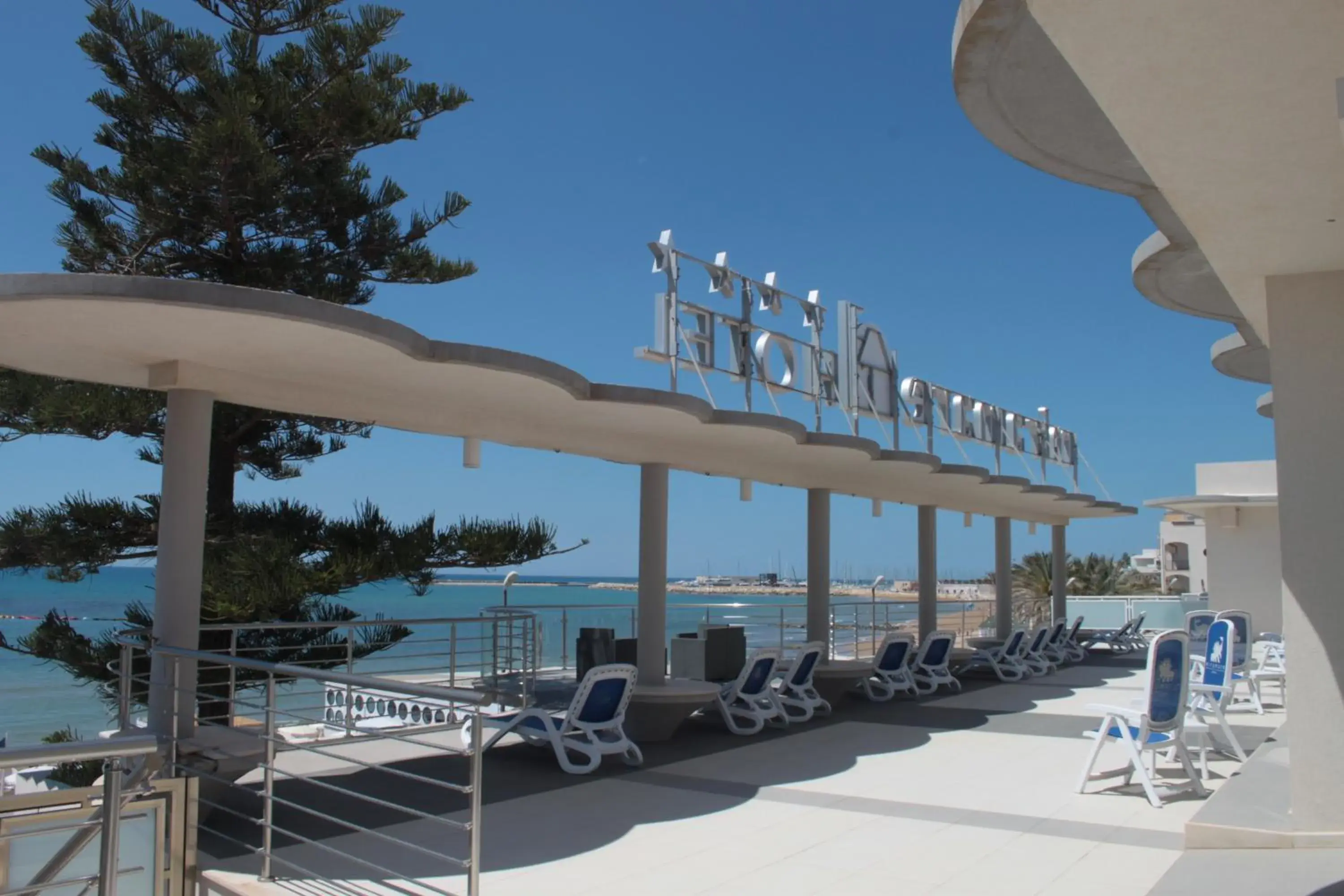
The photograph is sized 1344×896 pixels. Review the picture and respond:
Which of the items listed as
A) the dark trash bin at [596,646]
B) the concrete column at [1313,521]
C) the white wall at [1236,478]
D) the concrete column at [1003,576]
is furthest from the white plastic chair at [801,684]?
the white wall at [1236,478]

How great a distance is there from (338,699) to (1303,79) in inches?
454

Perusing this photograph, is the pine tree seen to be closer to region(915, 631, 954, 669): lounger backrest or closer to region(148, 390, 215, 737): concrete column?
region(148, 390, 215, 737): concrete column

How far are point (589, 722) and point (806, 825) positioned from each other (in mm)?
2509

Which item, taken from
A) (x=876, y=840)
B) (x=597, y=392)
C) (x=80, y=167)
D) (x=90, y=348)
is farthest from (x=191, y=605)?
(x=80, y=167)

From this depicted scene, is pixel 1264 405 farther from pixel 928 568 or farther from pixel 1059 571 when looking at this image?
pixel 1059 571

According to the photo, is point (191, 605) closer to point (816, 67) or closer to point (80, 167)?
point (80, 167)

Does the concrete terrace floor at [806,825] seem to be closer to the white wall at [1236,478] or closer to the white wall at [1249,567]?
the white wall at [1249,567]

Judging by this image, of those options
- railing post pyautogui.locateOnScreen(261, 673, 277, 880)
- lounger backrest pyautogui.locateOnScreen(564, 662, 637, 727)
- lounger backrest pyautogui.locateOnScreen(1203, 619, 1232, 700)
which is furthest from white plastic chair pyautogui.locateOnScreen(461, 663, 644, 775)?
lounger backrest pyautogui.locateOnScreen(1203, 619, 1232, 700)

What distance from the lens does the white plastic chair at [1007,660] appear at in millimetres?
16031

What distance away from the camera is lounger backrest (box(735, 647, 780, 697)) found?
10.8m

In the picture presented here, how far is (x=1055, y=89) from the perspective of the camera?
13.1 ft

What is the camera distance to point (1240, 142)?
368 centimetres

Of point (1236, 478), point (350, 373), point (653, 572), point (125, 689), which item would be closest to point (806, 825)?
point (350, 373)

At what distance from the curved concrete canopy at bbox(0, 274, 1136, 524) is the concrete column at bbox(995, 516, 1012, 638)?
989 centimetres
